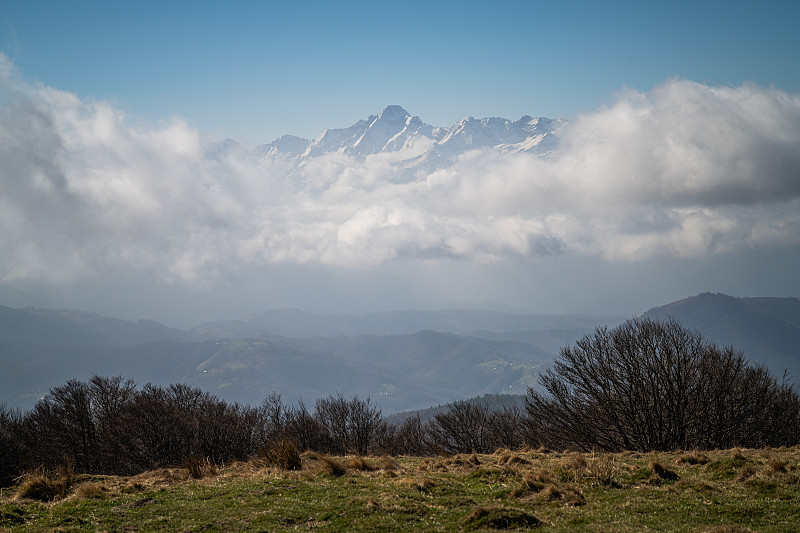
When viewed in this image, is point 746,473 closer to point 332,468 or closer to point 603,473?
point 603,473

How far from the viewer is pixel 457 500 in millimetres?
15859

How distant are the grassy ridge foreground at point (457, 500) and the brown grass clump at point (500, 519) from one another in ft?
0.10

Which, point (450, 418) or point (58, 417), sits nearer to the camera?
point (58, 417)

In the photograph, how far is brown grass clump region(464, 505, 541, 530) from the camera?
13.0 metres

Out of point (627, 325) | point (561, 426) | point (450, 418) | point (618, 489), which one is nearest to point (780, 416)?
point (627, 325)

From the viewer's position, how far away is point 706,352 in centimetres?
4891

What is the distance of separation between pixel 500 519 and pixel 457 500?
118 inches

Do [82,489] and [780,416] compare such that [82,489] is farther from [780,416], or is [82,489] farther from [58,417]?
[780,416]

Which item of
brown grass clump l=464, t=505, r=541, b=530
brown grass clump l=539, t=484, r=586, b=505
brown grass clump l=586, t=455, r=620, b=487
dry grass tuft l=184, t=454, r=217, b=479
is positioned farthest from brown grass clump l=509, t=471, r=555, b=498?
dry grass tuft l=184, t=454, r=217, b=479

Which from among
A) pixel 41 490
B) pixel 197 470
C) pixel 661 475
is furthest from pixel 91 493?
pixel 661 475

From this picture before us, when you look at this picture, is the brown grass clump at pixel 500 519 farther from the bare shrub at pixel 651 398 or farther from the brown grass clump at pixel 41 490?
the bare shrub at pixel 651 398

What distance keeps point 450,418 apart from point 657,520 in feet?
175

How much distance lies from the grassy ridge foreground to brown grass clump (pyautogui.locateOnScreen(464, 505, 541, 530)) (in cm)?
3

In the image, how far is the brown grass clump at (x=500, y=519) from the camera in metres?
13.0
